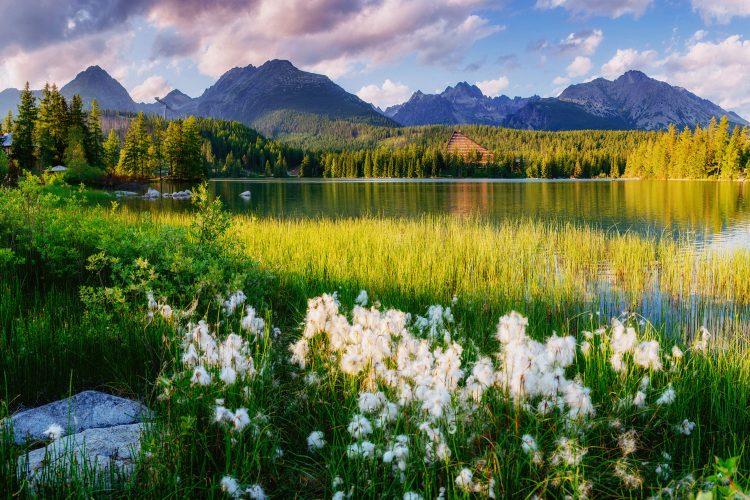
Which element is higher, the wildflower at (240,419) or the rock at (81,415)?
the wildflower at (240,419)

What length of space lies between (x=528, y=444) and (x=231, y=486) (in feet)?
6.35

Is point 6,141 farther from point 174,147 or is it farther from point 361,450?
point 361,450

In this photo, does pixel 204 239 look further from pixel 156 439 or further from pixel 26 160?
pixel 26 160

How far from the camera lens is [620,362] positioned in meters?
4.25

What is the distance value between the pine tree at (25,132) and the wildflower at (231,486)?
66812 mm

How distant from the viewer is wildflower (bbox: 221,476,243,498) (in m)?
2.99

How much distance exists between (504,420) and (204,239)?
22.9ft

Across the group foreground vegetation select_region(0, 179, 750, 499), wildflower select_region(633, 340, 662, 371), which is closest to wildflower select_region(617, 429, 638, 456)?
foreground vegetation select_region(0, 179, 750, 499)

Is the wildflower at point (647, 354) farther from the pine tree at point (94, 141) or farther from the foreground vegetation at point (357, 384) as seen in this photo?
the pine tree at point (94, 141)

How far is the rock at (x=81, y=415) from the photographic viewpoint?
12.8 ft

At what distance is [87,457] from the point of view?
3.31 meters

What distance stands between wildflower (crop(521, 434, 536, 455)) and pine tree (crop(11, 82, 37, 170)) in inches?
2666

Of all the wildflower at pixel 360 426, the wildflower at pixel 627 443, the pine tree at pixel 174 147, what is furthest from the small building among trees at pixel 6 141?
the wildflower at pixel 627 443

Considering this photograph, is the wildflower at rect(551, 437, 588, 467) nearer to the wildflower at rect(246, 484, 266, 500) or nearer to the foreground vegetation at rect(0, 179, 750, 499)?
the foreground vegetation at rect(0, 179, 750, 499)
